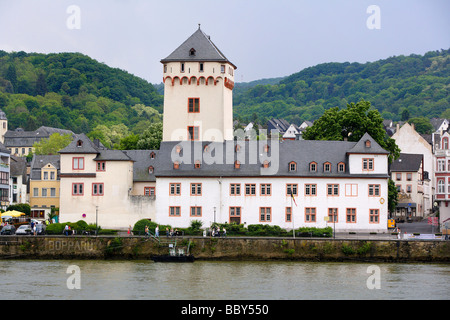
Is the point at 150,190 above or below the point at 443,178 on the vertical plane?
below

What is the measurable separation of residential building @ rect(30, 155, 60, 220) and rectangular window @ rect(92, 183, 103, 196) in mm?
25724

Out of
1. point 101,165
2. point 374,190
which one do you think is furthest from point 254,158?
point 101,165

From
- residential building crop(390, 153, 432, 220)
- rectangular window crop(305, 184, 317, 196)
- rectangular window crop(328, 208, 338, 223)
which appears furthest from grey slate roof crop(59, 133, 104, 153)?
residential building crop(390, 153, 432, 220)

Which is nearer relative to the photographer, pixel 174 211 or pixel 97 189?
pixel 174 211

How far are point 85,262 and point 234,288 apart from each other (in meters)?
22.1

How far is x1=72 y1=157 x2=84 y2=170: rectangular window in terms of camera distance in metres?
97.1

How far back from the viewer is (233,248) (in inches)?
3243

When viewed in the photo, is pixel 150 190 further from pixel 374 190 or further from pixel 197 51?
pixel 374 190

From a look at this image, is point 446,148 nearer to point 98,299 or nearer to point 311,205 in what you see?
point 311,205

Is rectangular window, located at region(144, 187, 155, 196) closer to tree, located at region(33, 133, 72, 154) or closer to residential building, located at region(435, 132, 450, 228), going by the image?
residential building, located at region(435, 132, 450, 228)

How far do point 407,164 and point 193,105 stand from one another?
1820 inches

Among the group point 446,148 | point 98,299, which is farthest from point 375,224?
point 98,299

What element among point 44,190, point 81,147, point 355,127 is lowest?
point 44,190
